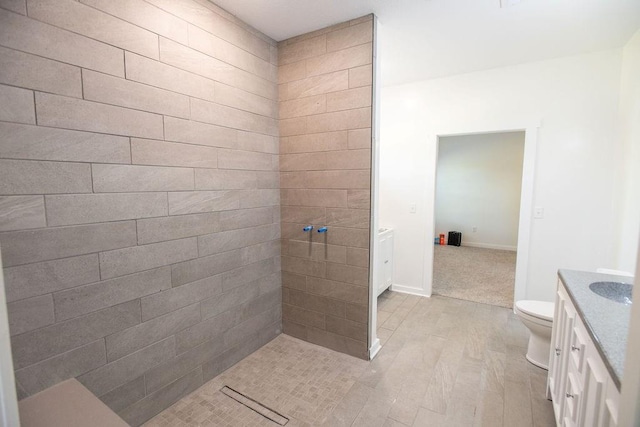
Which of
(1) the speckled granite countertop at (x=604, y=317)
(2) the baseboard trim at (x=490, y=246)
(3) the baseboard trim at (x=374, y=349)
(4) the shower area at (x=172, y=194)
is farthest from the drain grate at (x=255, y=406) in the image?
(2) the baseboard trim at (x=490, y=246)

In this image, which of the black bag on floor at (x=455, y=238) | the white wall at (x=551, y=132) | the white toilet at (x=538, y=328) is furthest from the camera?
the black bag on floor at (x=455, y=238)

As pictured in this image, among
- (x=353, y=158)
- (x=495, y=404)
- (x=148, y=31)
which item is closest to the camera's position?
(x=148, y=31)

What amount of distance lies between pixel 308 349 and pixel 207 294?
1031 millimetres

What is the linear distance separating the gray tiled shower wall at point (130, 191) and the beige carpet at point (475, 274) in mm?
2766

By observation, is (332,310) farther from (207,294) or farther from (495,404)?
(495,404)

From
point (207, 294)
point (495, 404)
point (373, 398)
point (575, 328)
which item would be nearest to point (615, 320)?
point (575, 328)

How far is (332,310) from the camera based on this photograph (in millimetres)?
2484

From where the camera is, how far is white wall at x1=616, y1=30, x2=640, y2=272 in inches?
90.6

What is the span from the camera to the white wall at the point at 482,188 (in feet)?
19.1

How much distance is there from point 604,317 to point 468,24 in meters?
2.13

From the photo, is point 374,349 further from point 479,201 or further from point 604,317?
point 479,201

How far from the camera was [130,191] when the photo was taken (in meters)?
1.60

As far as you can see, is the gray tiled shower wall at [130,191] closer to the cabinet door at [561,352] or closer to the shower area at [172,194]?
the shower area at [172,194]

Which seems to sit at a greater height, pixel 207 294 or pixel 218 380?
pixel 207 294
